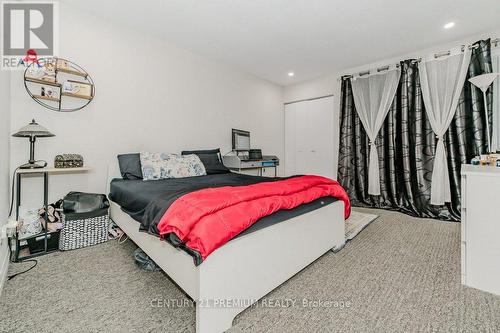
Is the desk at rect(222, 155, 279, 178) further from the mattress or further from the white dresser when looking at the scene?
the white dresser

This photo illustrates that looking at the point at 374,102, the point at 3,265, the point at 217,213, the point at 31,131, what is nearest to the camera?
the point at 217,213

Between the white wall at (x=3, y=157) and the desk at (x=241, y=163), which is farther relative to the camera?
the desk at (x=241, y=163)

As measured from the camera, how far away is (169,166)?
260 centimetres

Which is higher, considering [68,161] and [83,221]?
[68,161]

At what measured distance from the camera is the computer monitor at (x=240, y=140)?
4.00 meters

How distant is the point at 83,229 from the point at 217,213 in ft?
5.75

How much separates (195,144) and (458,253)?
3.27 m

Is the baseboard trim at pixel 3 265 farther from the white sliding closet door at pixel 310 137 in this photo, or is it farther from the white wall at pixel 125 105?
the white sliding closet door at pixel 310 137

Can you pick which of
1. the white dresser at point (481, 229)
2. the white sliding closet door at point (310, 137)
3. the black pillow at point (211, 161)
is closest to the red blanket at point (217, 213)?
the white dresser at point (481, 229)

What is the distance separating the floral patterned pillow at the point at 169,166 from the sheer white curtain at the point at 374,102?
271 centimetres

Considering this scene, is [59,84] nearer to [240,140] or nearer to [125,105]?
[125,105]

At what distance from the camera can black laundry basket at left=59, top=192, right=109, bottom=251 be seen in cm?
207

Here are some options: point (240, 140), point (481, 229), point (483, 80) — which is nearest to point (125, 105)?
point (240, 140)

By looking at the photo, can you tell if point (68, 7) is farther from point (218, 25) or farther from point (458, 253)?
point (458, 253)
